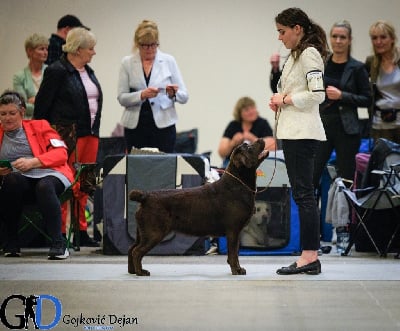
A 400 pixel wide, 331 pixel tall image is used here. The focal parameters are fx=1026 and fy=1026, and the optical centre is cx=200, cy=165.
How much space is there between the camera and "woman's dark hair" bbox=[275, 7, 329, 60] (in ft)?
16.0

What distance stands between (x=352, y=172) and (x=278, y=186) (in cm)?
50

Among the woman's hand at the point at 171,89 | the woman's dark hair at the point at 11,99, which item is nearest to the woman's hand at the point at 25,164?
the woman's dark hair at the point at 11,99

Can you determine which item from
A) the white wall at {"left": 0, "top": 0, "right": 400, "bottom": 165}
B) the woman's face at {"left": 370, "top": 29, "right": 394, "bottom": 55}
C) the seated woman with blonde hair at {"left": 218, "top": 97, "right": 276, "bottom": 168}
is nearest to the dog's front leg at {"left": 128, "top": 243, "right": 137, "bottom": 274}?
the woman's face at {"left": 370, "top": 29, "right": 394, "bottom": 55}

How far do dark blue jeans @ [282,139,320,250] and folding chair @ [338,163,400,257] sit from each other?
109cm

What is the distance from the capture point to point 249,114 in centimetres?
A: 822

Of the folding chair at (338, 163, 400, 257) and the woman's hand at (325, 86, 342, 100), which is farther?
the woman's hand at (325, 86, 342, 100)

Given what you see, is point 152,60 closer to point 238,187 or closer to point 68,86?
point 68,86

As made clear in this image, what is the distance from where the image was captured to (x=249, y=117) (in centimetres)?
823

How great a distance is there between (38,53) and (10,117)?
106 cm

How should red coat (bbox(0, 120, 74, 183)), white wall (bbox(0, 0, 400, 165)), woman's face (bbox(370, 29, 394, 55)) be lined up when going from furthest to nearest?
white wall (bbox(0, 0, 400, 165)), woman's face (bbox(370, 29, 394, 55)), red coat (bbox(0, 120, 74, 183))

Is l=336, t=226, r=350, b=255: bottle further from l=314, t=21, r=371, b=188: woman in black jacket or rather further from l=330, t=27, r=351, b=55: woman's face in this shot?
l=330, t=27, r=351, b=55: woman's face

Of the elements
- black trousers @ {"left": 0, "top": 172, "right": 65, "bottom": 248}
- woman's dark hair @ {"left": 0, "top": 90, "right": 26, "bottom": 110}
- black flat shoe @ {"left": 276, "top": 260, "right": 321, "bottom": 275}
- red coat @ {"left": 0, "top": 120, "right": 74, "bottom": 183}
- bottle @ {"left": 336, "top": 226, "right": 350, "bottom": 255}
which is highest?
woman's dark hair @ {"left": 0, "top": 90, "right": 26, "bottom": 110}

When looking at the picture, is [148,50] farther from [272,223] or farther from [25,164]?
[272,223]

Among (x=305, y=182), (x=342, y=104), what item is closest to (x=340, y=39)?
(x=342, y=104)
